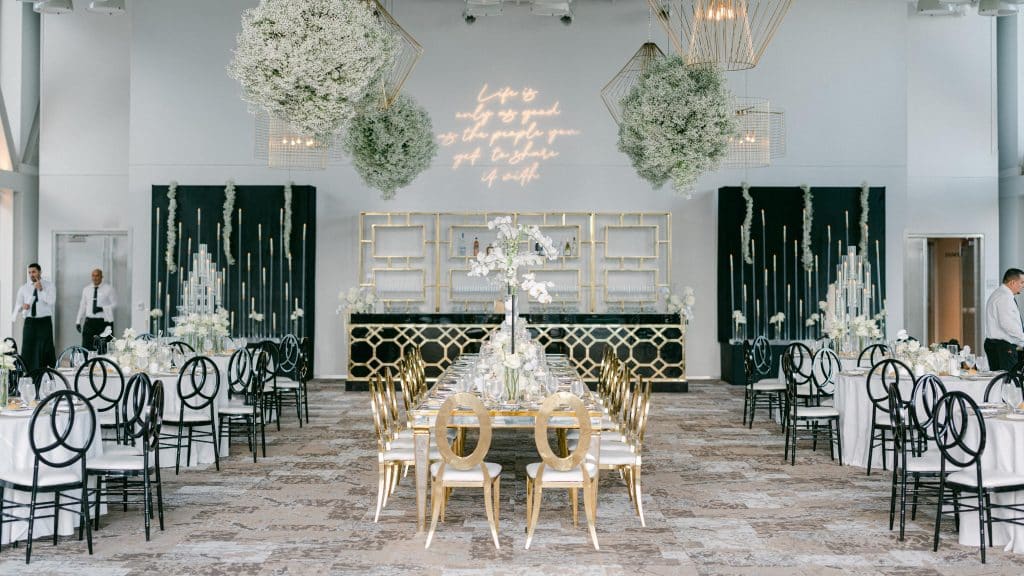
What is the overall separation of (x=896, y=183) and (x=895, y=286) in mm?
1647

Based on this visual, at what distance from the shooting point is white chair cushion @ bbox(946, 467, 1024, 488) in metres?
4.77

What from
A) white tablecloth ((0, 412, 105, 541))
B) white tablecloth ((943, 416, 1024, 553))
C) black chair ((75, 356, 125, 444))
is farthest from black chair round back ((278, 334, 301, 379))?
white tablecloth ((943, 416, 1024, 553))

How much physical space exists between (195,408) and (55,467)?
233 centimetres

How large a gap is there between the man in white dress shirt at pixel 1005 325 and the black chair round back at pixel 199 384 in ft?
26.4

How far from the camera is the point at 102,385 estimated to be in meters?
6.80

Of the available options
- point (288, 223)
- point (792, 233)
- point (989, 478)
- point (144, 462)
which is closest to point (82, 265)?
point (288, 223)

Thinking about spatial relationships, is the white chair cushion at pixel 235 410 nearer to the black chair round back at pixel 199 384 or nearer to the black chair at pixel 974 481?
the black chair round back at pixel 199 384

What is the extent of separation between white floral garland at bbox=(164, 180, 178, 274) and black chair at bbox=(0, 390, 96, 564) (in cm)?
802

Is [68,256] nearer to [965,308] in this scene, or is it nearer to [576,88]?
[576,88]

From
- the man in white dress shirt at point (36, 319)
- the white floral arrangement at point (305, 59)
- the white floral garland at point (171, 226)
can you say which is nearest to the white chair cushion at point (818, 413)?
the white floral arrangement at point (305, 59)

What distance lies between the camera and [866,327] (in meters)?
8.77

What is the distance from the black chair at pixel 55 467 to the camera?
4.72 m

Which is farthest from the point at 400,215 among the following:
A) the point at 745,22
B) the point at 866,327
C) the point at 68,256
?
the point at 745,22

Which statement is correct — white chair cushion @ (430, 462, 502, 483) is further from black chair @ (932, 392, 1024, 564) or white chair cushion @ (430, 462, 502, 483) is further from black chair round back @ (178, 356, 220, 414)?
black chair round back @ (178, 356, 220, 414)
